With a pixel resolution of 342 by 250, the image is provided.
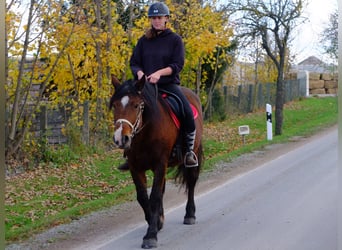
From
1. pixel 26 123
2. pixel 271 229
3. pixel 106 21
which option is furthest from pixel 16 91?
pixel 271 229

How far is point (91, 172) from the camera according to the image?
41.6ft

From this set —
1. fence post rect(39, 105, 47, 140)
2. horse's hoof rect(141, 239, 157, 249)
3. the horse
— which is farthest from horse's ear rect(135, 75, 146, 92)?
fence post rect(39, 105, 47, 140)

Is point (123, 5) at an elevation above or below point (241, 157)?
above

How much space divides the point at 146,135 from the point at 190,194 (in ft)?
5.50

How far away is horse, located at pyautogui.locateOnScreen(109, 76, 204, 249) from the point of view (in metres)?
6.56

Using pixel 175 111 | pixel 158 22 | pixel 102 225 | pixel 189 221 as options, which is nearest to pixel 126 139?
pixel 175 111

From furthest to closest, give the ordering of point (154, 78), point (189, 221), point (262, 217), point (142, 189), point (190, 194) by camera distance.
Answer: point (190, 194), point (262, 217), point (189, 221), point (142, 189), point (154, 78)

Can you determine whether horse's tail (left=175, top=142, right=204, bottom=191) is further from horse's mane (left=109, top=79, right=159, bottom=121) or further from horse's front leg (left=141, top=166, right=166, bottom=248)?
horse's mane (left=109, top=79, right=159, bottom=121)

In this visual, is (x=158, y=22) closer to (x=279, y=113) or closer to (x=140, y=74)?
(x=140, y=74)

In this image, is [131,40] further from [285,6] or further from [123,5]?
[285,6]

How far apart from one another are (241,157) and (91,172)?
420 cm

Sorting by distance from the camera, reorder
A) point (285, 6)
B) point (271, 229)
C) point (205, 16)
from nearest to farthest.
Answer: point (271, 229) < point (205, 16) < point (285, 6)

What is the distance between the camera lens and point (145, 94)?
269 inches

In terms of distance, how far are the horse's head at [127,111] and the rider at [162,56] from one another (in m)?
0.49
